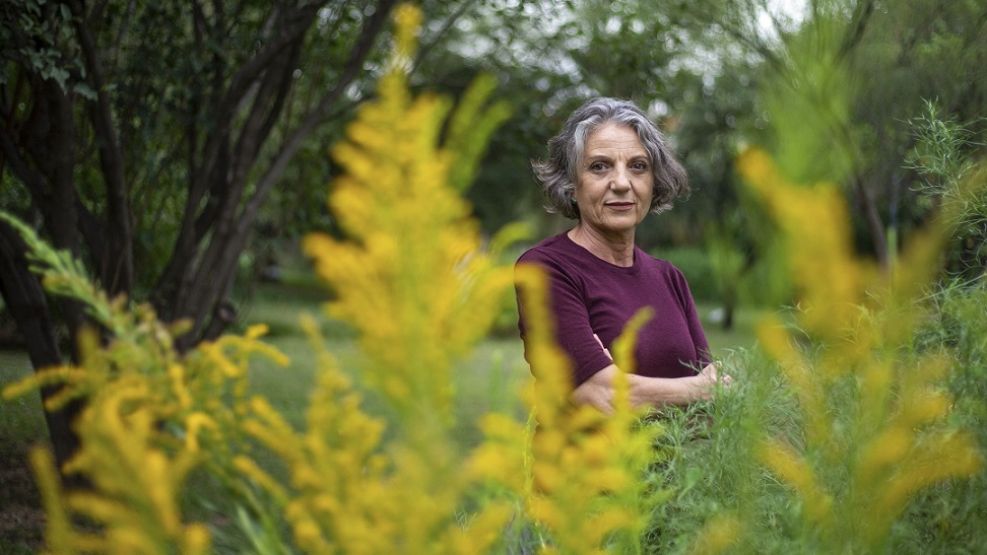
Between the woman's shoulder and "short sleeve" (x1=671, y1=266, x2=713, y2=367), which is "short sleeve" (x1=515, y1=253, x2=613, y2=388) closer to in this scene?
the woman's shoulder

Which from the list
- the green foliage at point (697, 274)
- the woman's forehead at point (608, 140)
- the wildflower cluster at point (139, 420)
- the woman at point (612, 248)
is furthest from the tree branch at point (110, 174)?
the green foliage at point (697, 274)

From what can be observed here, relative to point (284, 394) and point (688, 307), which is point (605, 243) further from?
point (284, 394)

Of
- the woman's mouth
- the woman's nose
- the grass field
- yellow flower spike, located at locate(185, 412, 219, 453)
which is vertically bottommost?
the grass field

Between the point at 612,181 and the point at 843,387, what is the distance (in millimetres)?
1836

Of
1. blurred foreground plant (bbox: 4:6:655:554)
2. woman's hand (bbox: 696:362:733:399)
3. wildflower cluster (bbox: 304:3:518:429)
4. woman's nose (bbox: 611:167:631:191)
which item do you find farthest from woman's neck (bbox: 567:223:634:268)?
wildflower cluster (bbox: 304:3:518:429)

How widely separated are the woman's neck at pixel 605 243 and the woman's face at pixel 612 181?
2 centimetres

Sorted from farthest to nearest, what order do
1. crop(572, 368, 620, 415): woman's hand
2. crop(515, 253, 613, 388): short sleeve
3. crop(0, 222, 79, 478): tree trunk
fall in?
crop(0, 222, 79, 478): tree trunk
crop(515, 253, 613, 388): short sleeve
crop(572, 368, 620, 415): woman's hand

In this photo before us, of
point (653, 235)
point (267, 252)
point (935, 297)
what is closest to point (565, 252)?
point (935, 297)

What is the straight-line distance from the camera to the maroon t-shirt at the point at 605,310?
9.72 ft

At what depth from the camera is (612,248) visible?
3307 millimetres

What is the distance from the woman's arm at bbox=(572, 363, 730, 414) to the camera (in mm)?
2363

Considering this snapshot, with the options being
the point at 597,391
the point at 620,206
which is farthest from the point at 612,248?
the point at 597,391

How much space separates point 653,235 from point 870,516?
134ft

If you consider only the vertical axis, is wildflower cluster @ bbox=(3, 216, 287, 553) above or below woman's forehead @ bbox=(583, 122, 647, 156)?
below
